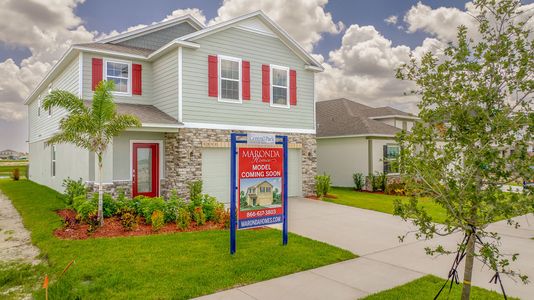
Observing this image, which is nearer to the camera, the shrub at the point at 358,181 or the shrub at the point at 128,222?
the shrub at the point at 128,222

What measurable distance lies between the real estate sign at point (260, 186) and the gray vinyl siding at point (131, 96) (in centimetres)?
906

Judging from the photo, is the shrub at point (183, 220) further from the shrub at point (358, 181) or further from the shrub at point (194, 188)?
the shrub at point (358, 181)

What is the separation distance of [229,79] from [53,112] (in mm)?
9547

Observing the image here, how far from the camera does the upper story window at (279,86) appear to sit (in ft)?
51.8

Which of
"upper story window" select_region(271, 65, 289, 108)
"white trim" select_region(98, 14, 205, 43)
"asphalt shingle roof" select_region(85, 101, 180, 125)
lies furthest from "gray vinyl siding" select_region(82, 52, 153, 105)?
"upper story window" select_region(271, 65, 289, 108)

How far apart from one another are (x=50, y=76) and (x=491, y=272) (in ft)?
64.5

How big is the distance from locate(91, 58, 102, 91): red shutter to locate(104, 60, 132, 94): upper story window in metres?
0.21

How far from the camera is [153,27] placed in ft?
57.3

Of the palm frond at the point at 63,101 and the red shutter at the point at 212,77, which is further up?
the red shutter at the point at 212,77

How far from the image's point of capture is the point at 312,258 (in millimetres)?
7090

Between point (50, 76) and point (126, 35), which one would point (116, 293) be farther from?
point (50, 76)

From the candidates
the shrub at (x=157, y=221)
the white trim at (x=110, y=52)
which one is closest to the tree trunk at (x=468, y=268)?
the shrub at (x=157, y=221)

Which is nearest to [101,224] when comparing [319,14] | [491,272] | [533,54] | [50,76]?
[491,272]

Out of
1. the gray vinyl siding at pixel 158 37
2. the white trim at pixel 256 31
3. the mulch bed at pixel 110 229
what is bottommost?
the mulch bed at pixel 110 229
